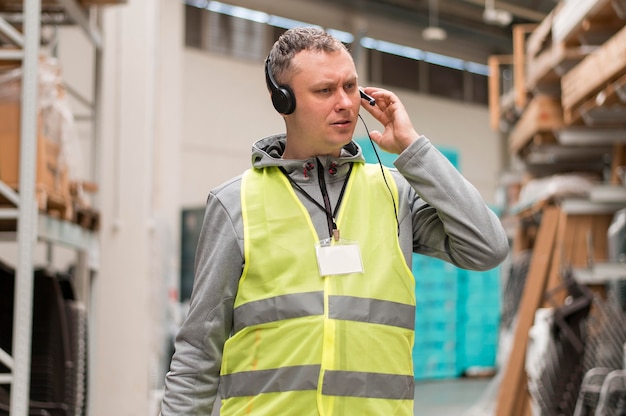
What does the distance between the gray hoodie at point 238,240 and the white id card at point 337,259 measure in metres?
0.06

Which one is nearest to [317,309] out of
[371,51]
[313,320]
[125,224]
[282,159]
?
[313,320]

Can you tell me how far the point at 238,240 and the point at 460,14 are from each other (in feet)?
52.9

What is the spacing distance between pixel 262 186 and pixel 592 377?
3761 millimetres

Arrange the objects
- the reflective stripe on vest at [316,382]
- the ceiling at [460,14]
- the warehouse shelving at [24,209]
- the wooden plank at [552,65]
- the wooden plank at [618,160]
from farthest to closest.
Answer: the ceiling at [460,14]
the wooden plank at [618,160]
the wooden plank at [552,65]
the warehouse shelving at [24,209]
the reflective stripe on vest at [316,382]

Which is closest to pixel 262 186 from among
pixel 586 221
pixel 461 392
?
pixel 586 221

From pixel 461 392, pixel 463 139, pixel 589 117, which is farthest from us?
pixel 463 139

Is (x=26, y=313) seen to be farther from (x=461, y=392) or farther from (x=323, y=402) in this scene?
(x=461, y=392)

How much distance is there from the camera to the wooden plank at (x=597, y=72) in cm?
468

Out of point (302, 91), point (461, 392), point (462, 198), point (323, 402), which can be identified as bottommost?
point (461, 392)

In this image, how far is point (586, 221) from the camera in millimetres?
7203

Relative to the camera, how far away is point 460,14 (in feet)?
56.8

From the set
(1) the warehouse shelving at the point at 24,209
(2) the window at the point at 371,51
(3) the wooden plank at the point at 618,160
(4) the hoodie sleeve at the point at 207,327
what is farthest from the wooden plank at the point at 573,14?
(2) the window at the point at 371,51

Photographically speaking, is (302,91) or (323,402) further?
(302,91)

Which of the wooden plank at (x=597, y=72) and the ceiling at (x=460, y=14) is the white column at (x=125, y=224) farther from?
the ceiling at (x=460, y=14)
